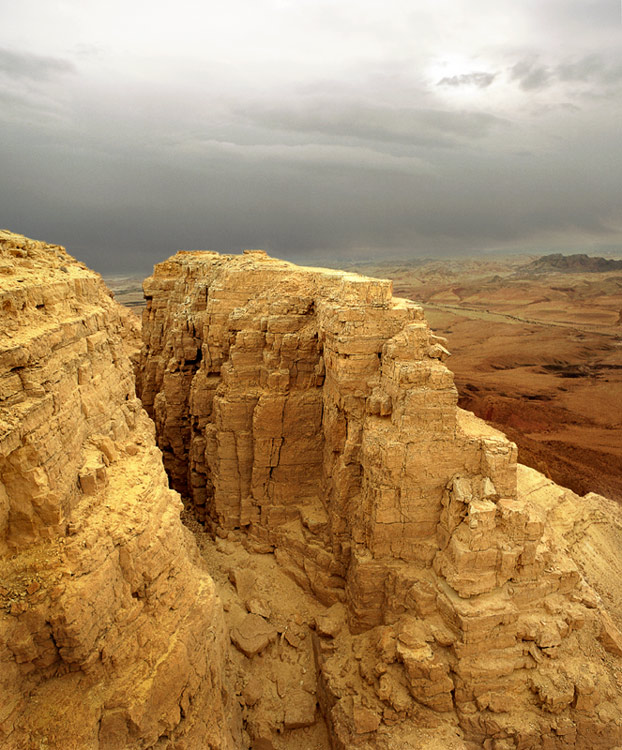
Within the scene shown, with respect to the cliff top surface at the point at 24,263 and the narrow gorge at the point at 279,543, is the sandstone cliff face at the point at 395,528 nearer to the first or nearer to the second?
the narrow gorge at the point at 279,543

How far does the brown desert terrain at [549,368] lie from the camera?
76.0 feet

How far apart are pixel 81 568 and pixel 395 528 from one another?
20.9ft

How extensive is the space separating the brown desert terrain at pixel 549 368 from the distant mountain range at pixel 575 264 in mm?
26208

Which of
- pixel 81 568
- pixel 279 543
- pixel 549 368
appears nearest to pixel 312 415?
pixel 279 543

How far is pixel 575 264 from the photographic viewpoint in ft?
369

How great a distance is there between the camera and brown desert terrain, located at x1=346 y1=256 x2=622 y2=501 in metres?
23.2

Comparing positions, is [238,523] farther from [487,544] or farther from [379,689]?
[487,544]

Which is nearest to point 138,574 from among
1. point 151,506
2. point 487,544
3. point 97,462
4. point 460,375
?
point 151,506

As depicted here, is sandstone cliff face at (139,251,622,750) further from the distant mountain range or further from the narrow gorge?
the distant mountain range

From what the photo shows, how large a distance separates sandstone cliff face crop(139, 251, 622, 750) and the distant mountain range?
112661mm

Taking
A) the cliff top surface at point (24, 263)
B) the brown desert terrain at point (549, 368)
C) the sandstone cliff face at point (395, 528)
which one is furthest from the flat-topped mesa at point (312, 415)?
the brown desert terrain at point (549, 368)

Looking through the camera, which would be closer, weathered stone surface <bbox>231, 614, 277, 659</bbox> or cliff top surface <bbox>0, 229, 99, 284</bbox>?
cliff top surface <bbox>0, 229, 99, 284</bbox>

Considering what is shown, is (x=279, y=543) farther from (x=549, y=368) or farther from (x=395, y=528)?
(x=549, y=368)

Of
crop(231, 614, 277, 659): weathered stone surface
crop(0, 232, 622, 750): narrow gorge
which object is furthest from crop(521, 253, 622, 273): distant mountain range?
crop(231, 614, 277, 659): weathered stone surface
